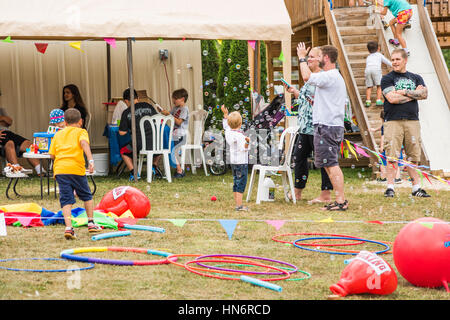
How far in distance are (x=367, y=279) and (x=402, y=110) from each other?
5.14 metres

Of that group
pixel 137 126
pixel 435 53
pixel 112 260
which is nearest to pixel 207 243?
pixel 112 260

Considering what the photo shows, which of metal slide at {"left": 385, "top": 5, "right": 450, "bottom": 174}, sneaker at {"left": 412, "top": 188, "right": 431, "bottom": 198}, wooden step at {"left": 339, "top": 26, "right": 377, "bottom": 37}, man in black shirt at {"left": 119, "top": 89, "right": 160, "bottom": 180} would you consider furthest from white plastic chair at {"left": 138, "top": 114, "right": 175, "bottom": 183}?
wooden step at {"left": 339, "top": 26, "right": 377, "bottom": 37}

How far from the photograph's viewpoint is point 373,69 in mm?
12062

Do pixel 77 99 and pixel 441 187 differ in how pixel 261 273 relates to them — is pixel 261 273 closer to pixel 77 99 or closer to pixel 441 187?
pixel 441 187

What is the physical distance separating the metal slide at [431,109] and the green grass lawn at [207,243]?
69 cm

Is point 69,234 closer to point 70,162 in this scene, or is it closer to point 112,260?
point 70,162

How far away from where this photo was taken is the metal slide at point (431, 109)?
35.5 feet

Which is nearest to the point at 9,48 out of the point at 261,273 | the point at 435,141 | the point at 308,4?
the point at 308,4

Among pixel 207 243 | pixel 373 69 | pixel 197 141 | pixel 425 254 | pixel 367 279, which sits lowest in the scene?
pixel 207 243

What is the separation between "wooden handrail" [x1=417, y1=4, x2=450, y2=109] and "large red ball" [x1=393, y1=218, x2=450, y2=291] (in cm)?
791

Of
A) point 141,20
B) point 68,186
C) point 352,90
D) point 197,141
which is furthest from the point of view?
point 197,141

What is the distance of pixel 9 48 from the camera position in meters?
13.6

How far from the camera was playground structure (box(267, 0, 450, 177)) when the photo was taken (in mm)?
11273

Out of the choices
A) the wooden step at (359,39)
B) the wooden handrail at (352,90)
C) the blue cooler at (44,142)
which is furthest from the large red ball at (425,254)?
the wooden step at (359,39)
